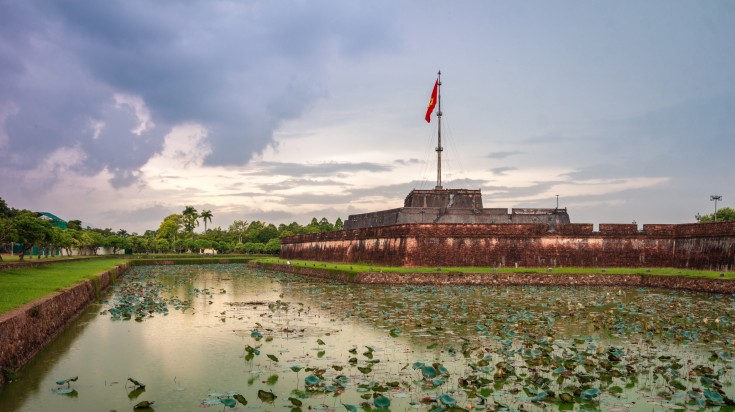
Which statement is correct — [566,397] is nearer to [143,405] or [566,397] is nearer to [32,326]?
[143,405]

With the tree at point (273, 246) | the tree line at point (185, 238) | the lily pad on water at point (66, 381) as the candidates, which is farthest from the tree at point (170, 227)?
the lily pad on water at point (66, 381)

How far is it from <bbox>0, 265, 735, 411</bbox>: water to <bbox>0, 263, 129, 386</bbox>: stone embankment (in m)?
0.22

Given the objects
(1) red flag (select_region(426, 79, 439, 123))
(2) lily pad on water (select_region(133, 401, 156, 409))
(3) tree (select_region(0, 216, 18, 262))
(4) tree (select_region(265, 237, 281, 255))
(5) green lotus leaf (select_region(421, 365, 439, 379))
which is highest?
(1) red flag (select_region(426, 79, 439, 123))

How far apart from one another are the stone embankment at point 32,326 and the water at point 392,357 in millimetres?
218

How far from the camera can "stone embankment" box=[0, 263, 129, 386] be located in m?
6.90

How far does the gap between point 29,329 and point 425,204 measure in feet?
88.9

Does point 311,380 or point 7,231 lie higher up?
point 7,231

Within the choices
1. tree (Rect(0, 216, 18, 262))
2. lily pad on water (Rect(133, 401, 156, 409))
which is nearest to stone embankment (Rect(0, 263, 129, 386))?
lily pad on water (Rect(133, 401, 156, 409))

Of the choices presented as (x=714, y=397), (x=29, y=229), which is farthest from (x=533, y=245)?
(x=29, y=229)

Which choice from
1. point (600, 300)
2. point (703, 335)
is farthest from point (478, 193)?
point (703, 335)

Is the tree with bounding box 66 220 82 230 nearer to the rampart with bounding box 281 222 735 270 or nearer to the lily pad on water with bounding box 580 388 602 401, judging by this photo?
the rampart with bounding box 281 222 735 270

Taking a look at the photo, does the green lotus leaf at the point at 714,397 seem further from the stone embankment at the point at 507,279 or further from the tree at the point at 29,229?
the tree at the point at 29,229

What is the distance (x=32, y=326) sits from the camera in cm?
839

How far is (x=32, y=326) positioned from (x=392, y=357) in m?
5.58
